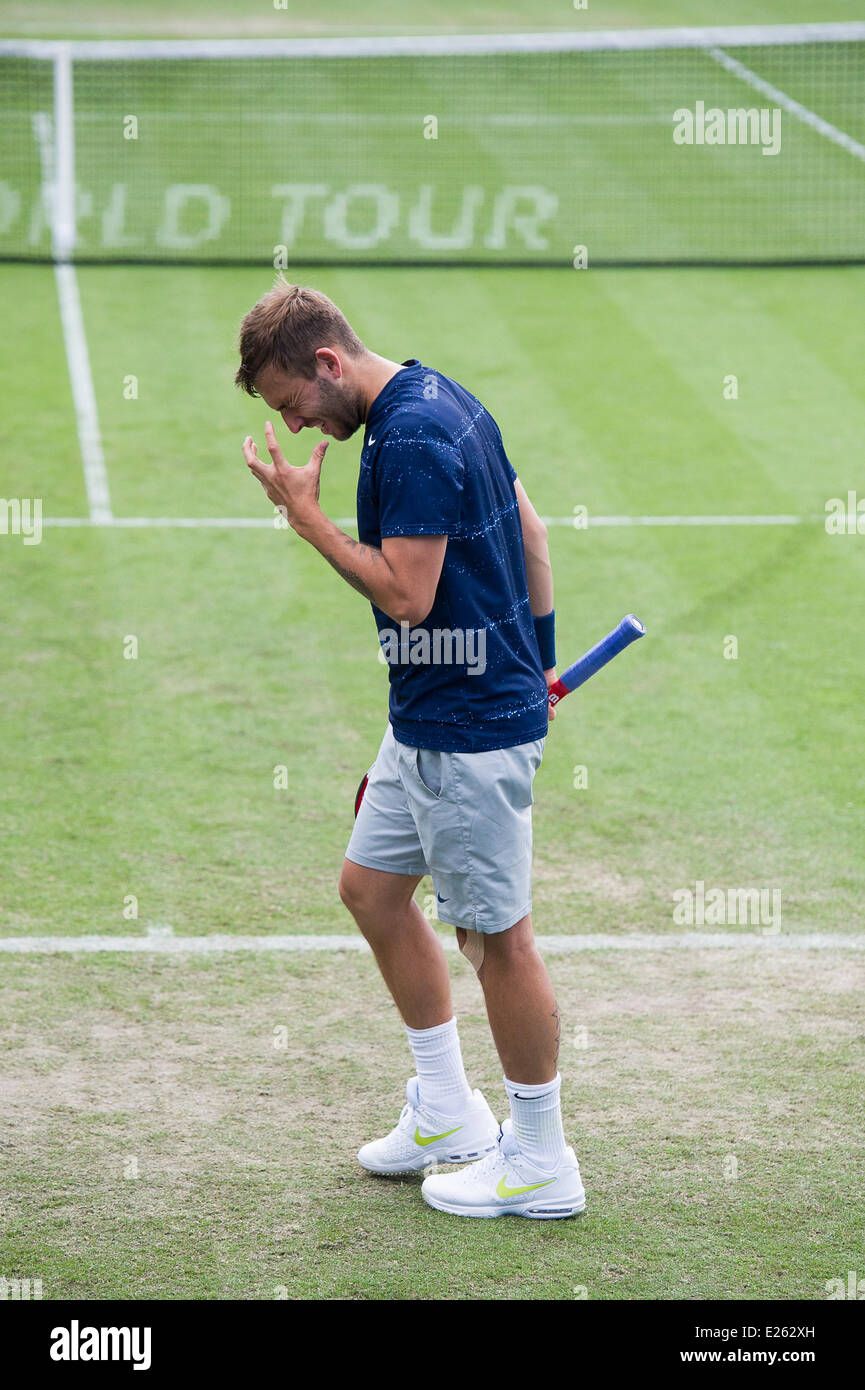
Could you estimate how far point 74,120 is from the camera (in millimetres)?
21484

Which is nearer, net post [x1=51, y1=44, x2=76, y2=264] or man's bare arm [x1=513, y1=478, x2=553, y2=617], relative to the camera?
man's bare arm [x1=513, y1=478, x2=553, y2=617]

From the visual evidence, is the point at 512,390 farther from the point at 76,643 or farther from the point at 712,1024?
the point at 712,1024

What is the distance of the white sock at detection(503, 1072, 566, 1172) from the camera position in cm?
453

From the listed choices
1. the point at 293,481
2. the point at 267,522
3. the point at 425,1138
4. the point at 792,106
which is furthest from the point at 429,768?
the point at 792,106

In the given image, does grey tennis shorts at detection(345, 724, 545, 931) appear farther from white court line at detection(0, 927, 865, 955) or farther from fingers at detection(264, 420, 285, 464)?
white court line at detection(0, 927, 865, 955)

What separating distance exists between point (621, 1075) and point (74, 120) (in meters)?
19.1

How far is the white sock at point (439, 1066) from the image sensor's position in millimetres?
4766

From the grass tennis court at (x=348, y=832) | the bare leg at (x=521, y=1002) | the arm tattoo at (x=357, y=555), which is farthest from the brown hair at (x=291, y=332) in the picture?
the grass tennis court at (x=348, y=832)

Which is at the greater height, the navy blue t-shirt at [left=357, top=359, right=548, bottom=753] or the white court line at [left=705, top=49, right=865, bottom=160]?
the white court line at [left=705, top=49, right=865, bottom=160]

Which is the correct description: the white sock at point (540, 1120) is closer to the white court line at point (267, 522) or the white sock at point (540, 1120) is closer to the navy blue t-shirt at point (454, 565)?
the navy blue t-shirt at point (454, 565)

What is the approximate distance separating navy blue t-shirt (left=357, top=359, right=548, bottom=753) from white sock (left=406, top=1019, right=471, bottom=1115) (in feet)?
2.98

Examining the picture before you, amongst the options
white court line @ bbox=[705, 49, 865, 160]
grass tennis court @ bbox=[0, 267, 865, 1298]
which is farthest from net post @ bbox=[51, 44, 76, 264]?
white court line @ bbox=[705, 49, 865, 160]

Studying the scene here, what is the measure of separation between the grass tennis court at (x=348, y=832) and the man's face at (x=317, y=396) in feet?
6.82
